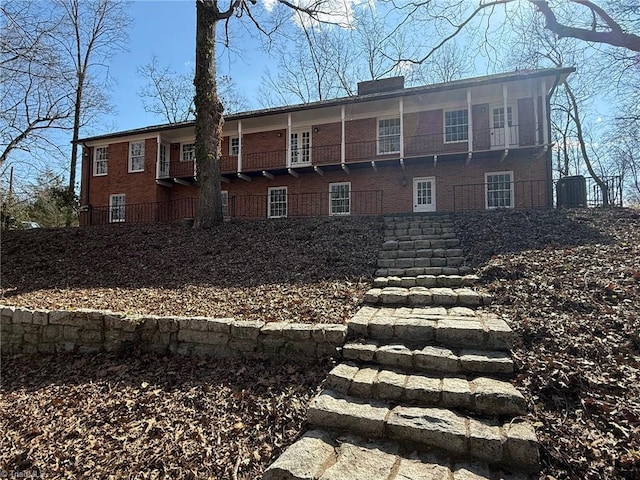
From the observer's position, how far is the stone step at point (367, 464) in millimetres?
2070

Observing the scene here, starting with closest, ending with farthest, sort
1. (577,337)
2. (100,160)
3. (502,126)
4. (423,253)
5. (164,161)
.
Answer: (577,337)
(423,253)
(502,126)
(164,161)
(100,160)

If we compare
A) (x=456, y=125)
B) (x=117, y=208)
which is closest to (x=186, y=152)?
(x=117, y=208)

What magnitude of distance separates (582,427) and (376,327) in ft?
5.89

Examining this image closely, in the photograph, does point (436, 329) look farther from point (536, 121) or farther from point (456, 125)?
point (456, 125)

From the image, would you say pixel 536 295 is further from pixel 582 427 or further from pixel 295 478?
pixel 295 478

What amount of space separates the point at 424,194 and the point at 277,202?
22.1 ft

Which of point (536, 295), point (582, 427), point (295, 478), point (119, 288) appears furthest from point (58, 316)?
point (536, 295)

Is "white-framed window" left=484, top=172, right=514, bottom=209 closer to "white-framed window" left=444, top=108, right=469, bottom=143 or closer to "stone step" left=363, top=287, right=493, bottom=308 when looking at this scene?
"white-framed window" left=444, top=108, right=469, bottom=143

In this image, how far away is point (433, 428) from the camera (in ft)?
7.69

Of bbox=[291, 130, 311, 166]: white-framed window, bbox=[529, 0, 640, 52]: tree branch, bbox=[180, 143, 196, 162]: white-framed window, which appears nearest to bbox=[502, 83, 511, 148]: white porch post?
bbox=[529, 0, 640, 52]: tree branch

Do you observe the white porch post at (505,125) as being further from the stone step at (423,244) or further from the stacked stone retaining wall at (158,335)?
the stacked stone retaining wall at (158,335)

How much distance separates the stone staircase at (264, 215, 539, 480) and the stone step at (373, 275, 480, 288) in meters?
0.90

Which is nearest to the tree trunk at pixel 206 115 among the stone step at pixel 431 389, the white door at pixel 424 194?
the stone step at pixel 431 389

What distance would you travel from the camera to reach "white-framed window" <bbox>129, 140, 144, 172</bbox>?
17.8 metres
